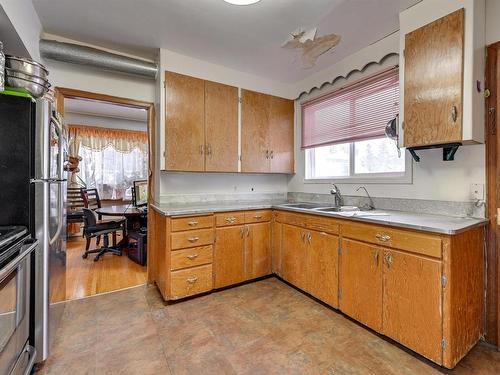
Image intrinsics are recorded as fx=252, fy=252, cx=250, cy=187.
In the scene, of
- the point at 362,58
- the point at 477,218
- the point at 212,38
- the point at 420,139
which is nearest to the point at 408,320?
the point at 477,218

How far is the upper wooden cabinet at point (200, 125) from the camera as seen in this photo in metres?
2.64

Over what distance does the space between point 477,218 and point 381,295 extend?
878 mm

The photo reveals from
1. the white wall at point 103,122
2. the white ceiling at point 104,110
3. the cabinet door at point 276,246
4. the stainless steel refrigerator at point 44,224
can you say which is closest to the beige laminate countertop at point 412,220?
the cabinet door at point 276,246

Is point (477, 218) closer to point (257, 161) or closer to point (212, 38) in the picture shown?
point (257, 161)

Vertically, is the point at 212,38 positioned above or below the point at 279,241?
above

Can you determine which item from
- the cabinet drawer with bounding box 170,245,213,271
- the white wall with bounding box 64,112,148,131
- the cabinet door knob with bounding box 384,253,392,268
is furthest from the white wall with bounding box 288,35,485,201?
the white wall with bounding box 64,112,148,131

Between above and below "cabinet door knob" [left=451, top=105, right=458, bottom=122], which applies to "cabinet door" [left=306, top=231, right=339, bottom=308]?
below

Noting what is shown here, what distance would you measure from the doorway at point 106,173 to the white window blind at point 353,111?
2.18 meters

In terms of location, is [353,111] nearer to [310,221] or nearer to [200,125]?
[310,221]

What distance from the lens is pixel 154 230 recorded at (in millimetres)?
2863

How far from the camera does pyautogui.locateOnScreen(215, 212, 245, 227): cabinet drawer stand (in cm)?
259

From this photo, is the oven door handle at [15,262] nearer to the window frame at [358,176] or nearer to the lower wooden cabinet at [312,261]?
the lower wooden cabinet at [312,261]

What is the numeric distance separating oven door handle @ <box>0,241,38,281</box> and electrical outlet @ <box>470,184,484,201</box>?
277 cm

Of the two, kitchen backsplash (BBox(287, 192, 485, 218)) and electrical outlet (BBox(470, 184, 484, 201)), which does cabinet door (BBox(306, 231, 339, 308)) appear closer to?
kitchen backsplash (BBox(287, 192, 485, 218))
